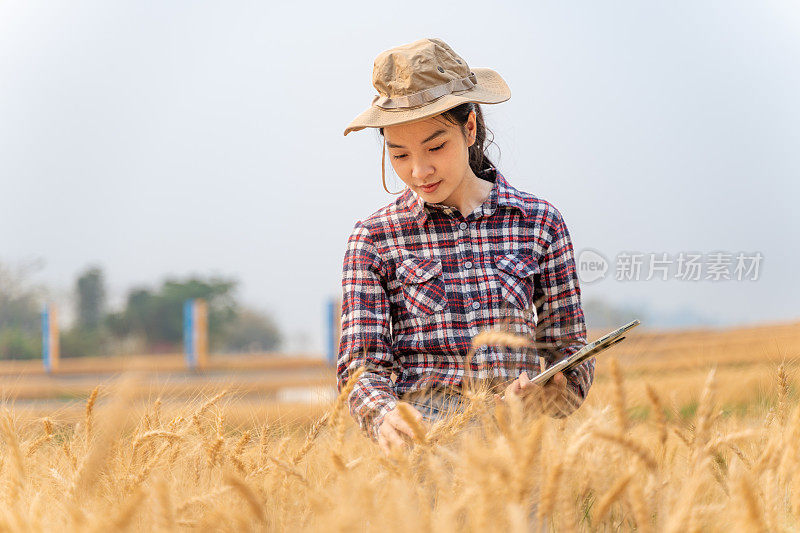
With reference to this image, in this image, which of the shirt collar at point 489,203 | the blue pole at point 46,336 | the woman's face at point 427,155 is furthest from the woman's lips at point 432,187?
the blue pole at point 46,336

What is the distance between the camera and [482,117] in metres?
1.68

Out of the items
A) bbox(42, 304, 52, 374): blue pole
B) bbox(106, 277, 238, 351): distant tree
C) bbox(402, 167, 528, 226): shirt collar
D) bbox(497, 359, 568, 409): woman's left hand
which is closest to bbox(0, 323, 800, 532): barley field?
bbox(497, 359, 568, 409): woman's left hand

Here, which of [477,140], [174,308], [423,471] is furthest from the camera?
[174,308]

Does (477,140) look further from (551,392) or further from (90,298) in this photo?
(90,298)

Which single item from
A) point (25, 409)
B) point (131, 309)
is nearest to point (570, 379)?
point (25, 409)

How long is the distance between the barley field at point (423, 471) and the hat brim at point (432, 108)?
1.80ft

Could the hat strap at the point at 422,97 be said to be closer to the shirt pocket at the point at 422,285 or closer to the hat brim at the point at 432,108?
the hat brim at the point at 432,108

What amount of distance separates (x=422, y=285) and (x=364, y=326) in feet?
0.46

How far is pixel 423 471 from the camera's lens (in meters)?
0.99

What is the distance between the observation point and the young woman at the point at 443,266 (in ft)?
4.66

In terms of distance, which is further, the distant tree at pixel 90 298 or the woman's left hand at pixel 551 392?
the distant tree at pixel 90 298

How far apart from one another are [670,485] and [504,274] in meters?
0.67


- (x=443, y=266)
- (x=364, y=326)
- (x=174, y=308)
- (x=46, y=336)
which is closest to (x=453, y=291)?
(x=443, y=266)

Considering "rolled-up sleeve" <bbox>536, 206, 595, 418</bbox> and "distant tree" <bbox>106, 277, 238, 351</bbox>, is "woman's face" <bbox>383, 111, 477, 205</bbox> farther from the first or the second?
"distant tree" <bbox>106, 277, 238, 351</bbox>
